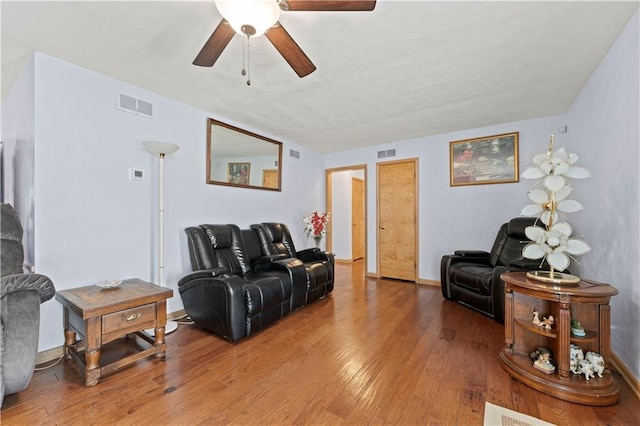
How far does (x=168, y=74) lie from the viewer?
2.48 m

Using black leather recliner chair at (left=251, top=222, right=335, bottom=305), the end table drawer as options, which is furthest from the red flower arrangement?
the end table drawer

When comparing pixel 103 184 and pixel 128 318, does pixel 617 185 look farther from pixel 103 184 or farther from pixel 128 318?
pixel 103 184

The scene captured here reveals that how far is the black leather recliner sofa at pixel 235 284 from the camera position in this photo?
2.42 metres

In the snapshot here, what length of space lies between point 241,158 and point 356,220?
3.80 m

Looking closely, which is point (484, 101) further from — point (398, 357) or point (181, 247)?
point (181, 247)

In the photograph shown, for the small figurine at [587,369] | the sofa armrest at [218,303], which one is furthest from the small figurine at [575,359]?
the sofa armrest at [218,303]

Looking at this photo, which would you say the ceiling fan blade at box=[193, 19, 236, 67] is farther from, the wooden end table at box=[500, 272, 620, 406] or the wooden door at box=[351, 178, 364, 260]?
the wooden door at box=[351, 178, 364, 260]

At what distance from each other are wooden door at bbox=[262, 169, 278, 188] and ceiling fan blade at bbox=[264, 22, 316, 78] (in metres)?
2.54

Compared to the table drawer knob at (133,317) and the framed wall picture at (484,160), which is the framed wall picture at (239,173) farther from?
the framed wall picture at (484,160)

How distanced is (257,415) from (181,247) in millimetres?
2159

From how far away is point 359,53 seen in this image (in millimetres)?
2139

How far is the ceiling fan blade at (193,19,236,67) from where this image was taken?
1498 mm

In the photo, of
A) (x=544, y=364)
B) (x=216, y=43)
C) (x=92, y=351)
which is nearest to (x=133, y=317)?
(x=92, y=351)

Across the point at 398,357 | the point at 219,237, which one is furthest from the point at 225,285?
the point at 398,357
